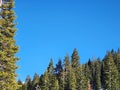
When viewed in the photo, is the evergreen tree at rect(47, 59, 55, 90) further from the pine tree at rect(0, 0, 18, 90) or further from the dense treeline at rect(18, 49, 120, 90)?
the pine tree at rect(0, 0, 18, 90)

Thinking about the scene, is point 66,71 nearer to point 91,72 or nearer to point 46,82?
point 46,82

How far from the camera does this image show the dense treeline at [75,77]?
143125 mm

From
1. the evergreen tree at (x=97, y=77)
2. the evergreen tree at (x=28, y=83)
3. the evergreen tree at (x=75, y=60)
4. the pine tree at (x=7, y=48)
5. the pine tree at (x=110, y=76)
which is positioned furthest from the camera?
the evergreen tree at (x=28, y=83)

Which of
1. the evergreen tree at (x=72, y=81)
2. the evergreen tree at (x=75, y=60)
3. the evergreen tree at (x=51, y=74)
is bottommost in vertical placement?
the evergreen tree at (x=72, y=81)

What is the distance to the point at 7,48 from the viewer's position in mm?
49656

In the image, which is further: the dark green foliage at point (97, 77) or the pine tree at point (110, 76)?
the dark green foliage at point (97, 77)

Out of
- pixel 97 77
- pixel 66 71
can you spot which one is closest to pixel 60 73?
pixel 66 71

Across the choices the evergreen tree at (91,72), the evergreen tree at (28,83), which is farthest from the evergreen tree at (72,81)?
the evergreen tree at (28,83)

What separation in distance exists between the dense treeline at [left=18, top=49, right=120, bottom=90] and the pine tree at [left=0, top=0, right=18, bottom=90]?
8507cm

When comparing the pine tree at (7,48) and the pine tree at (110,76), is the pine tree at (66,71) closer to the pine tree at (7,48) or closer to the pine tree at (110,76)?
the pine tree at (110,76)

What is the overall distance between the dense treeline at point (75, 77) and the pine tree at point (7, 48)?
85066mm

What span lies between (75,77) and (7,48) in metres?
A: 97.9

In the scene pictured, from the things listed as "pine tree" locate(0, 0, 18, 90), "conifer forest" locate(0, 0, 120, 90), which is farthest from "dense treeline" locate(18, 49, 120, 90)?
"pine tree" locate(0, 0, 18, 90)

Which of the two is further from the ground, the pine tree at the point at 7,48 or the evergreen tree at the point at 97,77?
the evergreen tree at the point at 97,77
